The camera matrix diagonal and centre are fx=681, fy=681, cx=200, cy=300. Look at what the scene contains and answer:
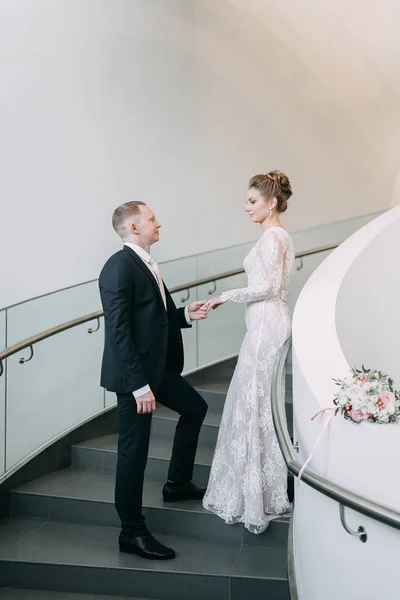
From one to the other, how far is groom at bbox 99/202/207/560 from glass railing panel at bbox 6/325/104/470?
0.98m

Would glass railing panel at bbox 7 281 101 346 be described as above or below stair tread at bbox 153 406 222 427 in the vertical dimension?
above

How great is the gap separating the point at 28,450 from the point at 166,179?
2.75 m

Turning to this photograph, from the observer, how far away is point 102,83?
5.41 meters

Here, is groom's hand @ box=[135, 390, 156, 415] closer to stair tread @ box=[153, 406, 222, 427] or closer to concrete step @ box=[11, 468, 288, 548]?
concrete step @ box=[11, 468, 288, 548]

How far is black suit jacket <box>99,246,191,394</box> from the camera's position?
3.26m

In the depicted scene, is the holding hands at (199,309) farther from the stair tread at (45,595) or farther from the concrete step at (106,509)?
the stair tread at (45,595)

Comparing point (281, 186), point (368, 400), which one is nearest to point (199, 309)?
point (281, 186)

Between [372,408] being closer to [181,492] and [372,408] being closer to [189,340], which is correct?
[181,492]

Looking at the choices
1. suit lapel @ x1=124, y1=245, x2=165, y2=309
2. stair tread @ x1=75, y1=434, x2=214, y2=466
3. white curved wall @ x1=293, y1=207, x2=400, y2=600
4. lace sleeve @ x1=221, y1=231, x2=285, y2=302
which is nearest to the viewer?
white curved wall @ x1=293, y1=207, x2=400, y2=600

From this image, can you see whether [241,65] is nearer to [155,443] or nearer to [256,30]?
[256,30]

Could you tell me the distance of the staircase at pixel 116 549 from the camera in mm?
3236

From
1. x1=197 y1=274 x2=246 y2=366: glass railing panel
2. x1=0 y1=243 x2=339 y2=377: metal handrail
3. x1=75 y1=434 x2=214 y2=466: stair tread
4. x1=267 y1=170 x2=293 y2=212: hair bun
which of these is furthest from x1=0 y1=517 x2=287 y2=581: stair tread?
x1=197 y1=274 x2=246 y2=366: glass railing panel

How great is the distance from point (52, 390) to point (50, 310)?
52 centimetres

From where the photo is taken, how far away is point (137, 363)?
3.27m
